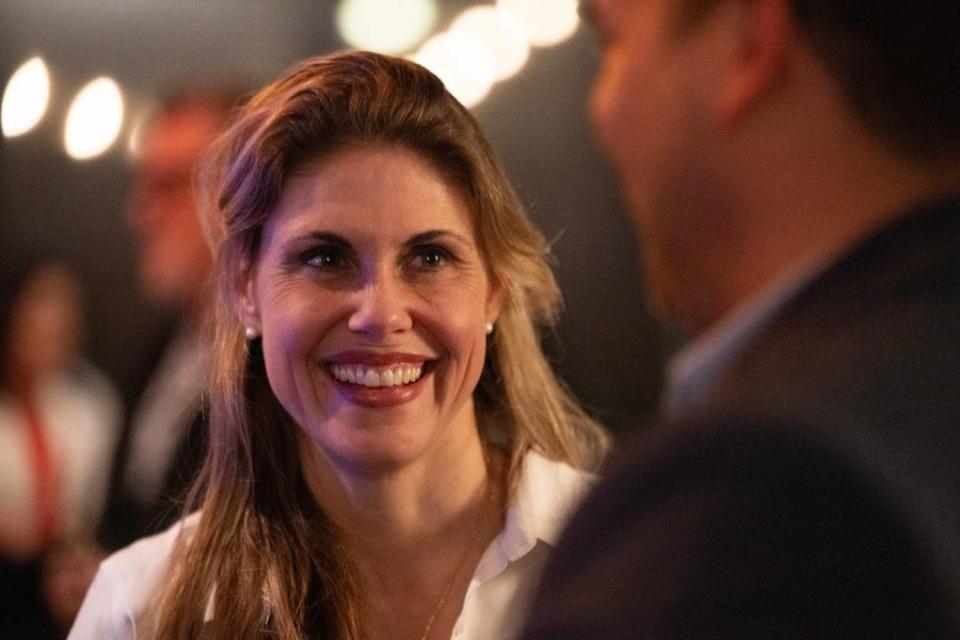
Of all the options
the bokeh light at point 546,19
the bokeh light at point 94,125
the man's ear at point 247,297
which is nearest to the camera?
the man's ear at point 247,297

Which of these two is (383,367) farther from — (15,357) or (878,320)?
(15,357)

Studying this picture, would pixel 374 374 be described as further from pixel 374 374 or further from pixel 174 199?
pixel 174 199

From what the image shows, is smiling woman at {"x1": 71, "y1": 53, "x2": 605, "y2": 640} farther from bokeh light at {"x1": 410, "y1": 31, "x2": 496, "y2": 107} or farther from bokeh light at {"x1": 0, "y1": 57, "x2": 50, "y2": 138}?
bokeh light at {"x1": 0, "y1": 57, "x2": 50, "y2": 138}

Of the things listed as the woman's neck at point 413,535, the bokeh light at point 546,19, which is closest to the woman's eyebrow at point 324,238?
the woman's neck at point 413,535

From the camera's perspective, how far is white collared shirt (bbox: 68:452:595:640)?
120 cm

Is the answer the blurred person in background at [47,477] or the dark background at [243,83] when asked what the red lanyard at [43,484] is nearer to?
the blurred person in background at [47,477]

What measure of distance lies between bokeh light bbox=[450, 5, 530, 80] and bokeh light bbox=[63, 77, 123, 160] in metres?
0.71

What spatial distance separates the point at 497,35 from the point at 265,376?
3.12 ft

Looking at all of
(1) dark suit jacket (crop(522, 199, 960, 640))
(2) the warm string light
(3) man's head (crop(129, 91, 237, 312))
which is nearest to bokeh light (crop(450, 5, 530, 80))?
(2) the warm string light

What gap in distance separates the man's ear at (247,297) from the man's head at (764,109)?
2.68ft

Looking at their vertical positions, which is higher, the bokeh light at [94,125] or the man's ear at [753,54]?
the bokeh light at [94,125]

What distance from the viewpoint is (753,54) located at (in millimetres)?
495

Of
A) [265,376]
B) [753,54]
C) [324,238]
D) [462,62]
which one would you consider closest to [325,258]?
[324,238]

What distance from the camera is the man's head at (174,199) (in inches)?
83.7
